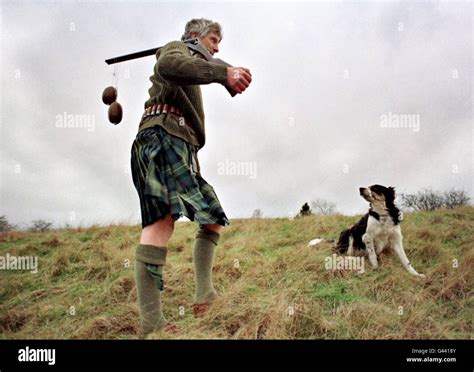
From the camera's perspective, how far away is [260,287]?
12.2ft

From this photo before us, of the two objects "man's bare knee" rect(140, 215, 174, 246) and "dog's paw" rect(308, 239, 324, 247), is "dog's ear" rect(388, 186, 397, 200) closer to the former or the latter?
"dog's paw" rect(308, 239, 324, 247)

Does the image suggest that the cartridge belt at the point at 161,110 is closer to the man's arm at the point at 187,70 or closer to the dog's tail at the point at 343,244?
the man's arm at the point at 187,70

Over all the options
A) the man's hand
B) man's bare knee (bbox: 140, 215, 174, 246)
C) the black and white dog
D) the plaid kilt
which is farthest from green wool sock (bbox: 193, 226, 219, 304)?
the black and white dog

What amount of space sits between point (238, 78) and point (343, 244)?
9.43ft

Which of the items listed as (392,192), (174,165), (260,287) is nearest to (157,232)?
(174,165)

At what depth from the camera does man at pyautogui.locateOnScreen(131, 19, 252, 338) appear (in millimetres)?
2451

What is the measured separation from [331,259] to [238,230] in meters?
1.71

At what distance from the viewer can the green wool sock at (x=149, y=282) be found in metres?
2.44

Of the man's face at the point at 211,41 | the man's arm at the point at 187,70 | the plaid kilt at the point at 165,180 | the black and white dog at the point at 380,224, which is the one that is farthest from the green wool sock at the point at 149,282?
the black and white dog at the point at 380,224

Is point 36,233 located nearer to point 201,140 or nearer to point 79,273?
point 79,273

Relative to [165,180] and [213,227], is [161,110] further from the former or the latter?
[213,227]
